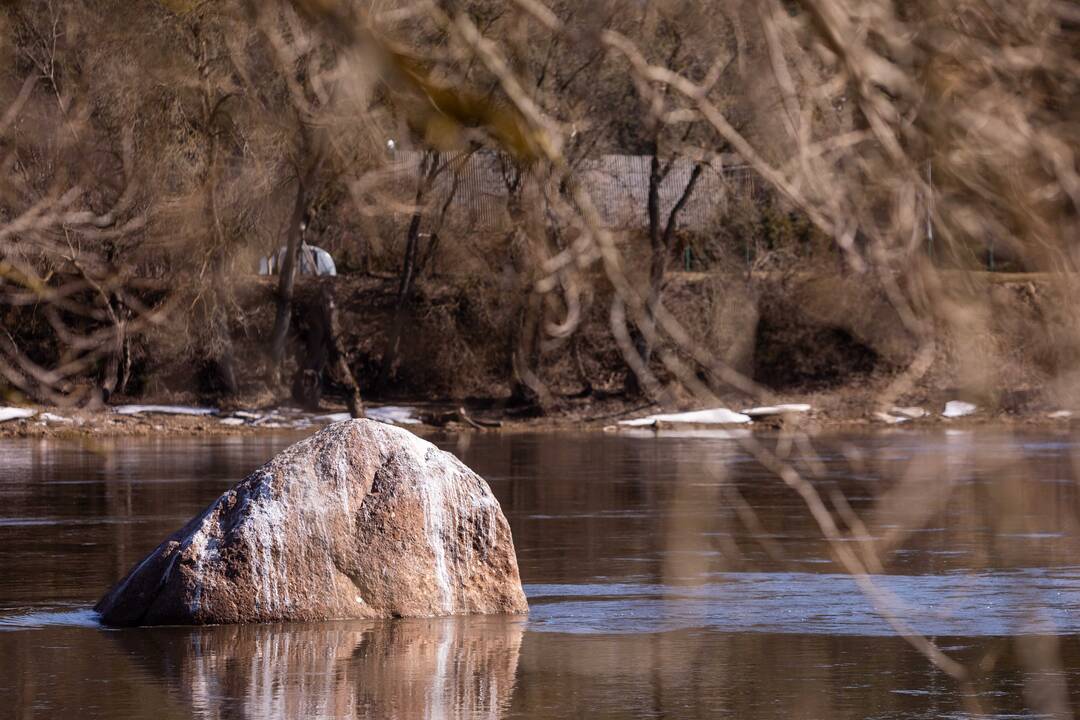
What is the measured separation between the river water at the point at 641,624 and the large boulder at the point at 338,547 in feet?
0.79

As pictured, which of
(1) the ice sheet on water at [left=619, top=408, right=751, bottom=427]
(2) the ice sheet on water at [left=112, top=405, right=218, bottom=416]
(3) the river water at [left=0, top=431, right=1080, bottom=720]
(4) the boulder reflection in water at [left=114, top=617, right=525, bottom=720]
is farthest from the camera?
(1) the ice sheet on water at [left=619, top=408, right=751, bottom=427]

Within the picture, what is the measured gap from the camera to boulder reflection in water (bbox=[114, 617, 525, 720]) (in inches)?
397

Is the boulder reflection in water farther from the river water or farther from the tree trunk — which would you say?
the tree trunk

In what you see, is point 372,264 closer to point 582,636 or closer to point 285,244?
point 285,244

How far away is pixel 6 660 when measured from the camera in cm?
1147

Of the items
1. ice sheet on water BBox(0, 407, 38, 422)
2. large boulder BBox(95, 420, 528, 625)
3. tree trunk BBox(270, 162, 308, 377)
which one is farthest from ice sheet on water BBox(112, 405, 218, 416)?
large boulder BBox(95, 420, 528, 625)

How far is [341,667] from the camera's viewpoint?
36.8 ft

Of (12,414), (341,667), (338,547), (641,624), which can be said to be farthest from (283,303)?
(341,667)

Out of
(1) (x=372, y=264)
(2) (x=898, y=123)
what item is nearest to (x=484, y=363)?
(1) (x=372, y=264)

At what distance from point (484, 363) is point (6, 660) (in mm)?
31656

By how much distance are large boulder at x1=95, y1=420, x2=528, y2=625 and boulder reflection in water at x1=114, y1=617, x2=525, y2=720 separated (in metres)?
0.19

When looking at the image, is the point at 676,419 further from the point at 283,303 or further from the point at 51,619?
the point at 51,619

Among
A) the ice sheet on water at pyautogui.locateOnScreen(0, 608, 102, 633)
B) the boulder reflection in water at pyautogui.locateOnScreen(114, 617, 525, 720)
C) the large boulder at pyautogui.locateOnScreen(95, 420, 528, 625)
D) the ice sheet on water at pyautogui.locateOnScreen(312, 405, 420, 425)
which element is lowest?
the boulder reflection in water at pyautogui.locateOnScreen(114, 617, 525, 720)

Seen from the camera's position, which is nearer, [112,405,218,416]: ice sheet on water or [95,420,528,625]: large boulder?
[95,420,528,625]: large boulder
